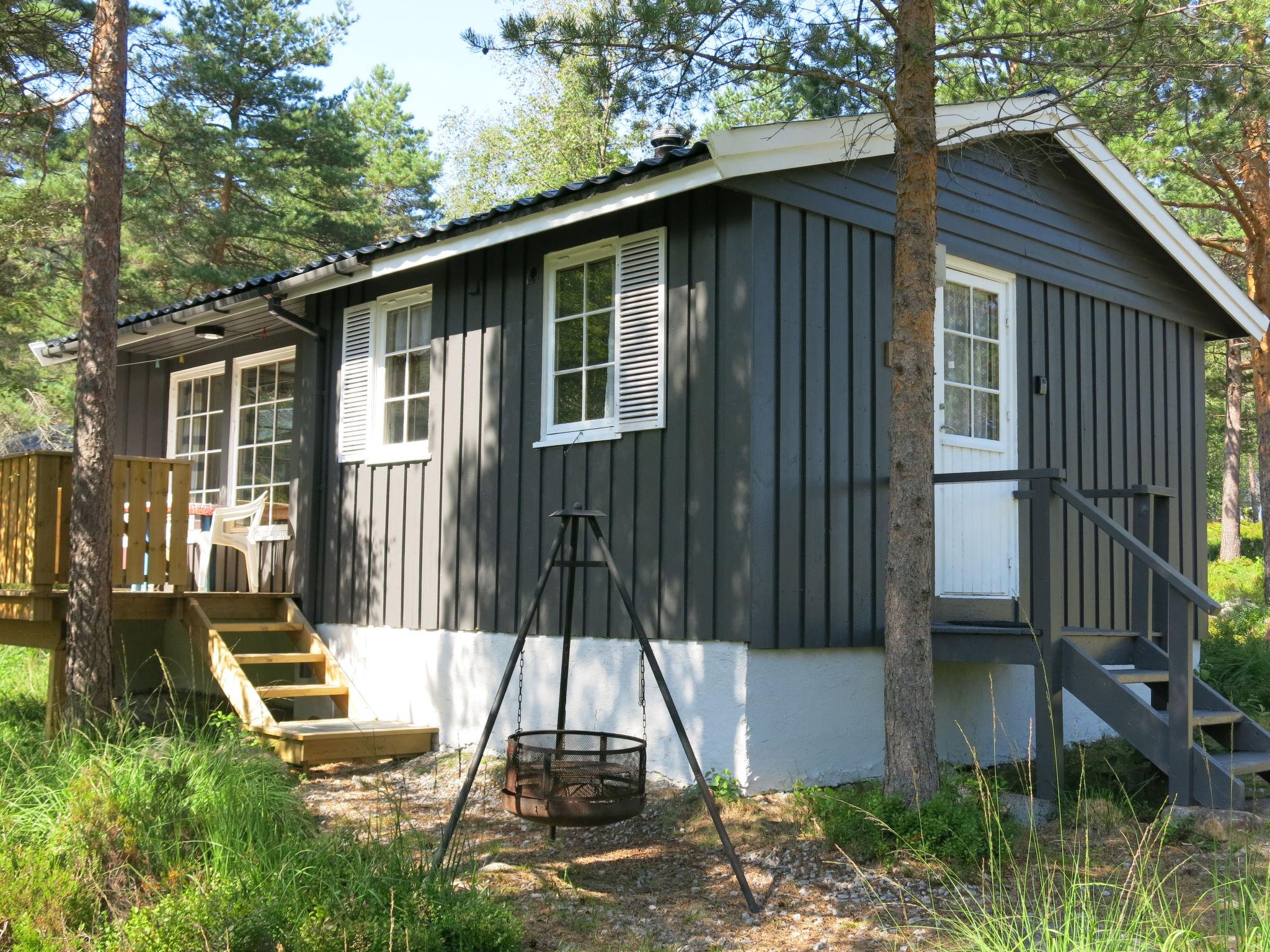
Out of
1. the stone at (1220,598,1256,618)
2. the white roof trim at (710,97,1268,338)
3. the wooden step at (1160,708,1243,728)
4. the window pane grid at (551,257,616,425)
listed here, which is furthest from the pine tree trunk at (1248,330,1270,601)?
the window pane grid at (551,257,616,425)

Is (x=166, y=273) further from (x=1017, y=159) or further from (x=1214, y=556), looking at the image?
(x=1214, y=556)

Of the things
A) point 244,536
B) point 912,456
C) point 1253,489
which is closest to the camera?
point 912,456

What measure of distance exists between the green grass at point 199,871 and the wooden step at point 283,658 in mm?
2365

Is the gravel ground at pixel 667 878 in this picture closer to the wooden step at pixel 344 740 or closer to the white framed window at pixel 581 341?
the wooden step at pixel 344 740

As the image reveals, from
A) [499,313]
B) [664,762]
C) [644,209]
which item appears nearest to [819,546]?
[664,762]

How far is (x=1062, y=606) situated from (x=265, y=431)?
6886mm

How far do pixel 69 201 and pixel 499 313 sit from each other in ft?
38.4

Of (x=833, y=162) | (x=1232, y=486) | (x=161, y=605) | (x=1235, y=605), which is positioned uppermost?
(x=833, y=162)

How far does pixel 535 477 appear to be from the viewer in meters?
7.59

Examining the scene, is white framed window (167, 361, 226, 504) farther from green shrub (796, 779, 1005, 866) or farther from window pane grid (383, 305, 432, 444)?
green shrub (796, 779, 1005, 866)

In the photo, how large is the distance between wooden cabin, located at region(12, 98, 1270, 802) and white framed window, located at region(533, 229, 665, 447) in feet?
0.07

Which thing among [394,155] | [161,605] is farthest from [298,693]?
[394,155]

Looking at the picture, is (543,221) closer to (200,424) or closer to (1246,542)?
(200,424)

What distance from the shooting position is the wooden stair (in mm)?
7562
